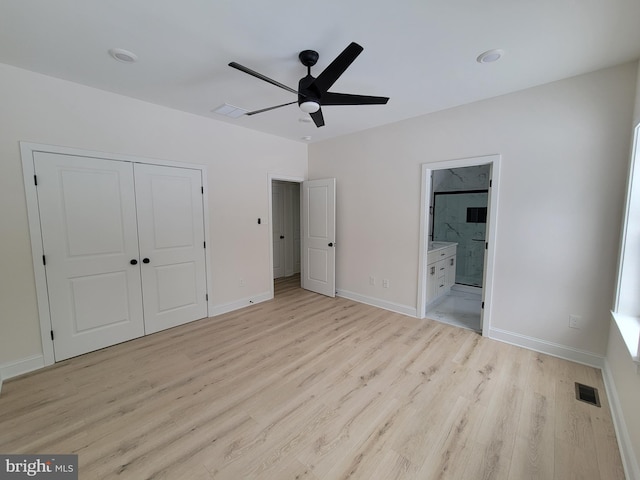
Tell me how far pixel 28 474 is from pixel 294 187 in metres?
5.60

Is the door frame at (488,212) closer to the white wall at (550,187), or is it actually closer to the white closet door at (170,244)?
the white wall at (550,187)

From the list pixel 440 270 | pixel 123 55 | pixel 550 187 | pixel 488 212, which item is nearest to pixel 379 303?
pixel 440 270

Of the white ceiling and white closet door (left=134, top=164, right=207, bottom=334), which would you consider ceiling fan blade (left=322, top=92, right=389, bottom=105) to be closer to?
the white ceiling

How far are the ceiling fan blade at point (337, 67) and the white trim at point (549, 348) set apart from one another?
3199 millimetres

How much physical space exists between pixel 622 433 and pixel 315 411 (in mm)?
2023

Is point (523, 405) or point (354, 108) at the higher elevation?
point (354, 108)

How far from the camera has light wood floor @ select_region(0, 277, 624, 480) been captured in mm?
1580

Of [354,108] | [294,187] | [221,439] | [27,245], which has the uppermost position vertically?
[354,108]

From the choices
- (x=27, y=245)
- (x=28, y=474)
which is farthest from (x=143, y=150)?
(x=28, y=474)

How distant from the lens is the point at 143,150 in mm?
3084

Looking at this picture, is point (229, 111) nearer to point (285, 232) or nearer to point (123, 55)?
point (123, 55)

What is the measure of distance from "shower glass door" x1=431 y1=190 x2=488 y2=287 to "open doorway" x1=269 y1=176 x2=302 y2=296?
10.5 feet

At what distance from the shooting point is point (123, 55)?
215 cm

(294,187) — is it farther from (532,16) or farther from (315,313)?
(532,16)
